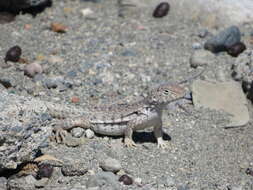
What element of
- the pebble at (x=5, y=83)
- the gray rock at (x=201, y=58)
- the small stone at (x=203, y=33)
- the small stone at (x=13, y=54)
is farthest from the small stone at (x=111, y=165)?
the small stone at (x=203, y=33)

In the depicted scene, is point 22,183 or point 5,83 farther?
point 5,83

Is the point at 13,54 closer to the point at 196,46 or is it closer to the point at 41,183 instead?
the point at 196,46

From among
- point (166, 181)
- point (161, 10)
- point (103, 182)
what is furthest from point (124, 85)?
point (103, 182)

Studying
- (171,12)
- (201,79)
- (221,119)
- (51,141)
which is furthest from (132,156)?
(171,12)

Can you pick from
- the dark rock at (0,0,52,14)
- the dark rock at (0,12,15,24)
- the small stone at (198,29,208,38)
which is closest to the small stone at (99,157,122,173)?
the small stone at (198,29,208,38)

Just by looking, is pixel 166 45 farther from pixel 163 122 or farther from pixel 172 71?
pixel 163 122

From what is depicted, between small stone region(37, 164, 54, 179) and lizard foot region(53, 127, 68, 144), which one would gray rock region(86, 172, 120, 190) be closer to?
small stone region(37, 164, 54, 179)

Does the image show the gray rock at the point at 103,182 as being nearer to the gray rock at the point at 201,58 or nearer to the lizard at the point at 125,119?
the lizard at the point at 125,119
